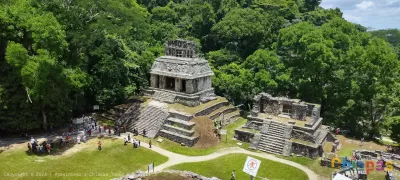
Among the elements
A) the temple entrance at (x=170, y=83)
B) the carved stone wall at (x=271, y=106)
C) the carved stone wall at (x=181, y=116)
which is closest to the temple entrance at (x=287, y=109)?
the carved stone wall at (x=271, y=106)

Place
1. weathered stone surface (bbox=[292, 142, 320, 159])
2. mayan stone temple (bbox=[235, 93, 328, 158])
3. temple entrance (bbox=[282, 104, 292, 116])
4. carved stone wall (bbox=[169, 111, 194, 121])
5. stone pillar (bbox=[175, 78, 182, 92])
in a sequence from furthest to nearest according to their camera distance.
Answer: stone pillar (bbox=[175, 78, 182, 92]) → temple entrance (bbox=[282, 104, 292, 116]) → carved stone wall (bbox=[169, 111, 194, 121]) → mayan stone temple (bbox=[235, 93, 328, 158]) → weathered stone surface (bbox=[292, 142, 320, 159])

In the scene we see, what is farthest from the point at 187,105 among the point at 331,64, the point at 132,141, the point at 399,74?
the point at 399,74

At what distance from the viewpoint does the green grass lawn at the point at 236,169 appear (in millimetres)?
23141

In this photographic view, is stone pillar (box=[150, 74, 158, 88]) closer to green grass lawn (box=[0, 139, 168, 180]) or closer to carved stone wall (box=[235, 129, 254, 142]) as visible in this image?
green grass lawn (box=[0, 139, 168, 180])

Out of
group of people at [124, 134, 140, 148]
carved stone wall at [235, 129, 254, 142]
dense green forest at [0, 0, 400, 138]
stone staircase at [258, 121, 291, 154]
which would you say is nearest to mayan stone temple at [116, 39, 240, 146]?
group of people at [124, 134, 140, 148]

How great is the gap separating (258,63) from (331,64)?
8412mm

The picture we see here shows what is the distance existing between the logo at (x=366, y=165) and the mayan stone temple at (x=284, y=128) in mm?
2042

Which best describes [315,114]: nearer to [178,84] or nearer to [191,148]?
[191,148]

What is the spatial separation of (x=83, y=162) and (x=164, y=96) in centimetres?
1228

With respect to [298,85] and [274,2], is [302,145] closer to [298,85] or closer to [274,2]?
[298,85]

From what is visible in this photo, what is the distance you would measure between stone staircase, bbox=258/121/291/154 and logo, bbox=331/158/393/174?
411 centimetres

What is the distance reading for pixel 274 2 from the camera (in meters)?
64.9

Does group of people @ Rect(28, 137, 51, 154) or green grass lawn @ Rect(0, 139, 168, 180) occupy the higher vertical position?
group of people @ Rect(28, 137, 51, 154)

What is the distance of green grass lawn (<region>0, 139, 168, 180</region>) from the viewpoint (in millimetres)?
21983
